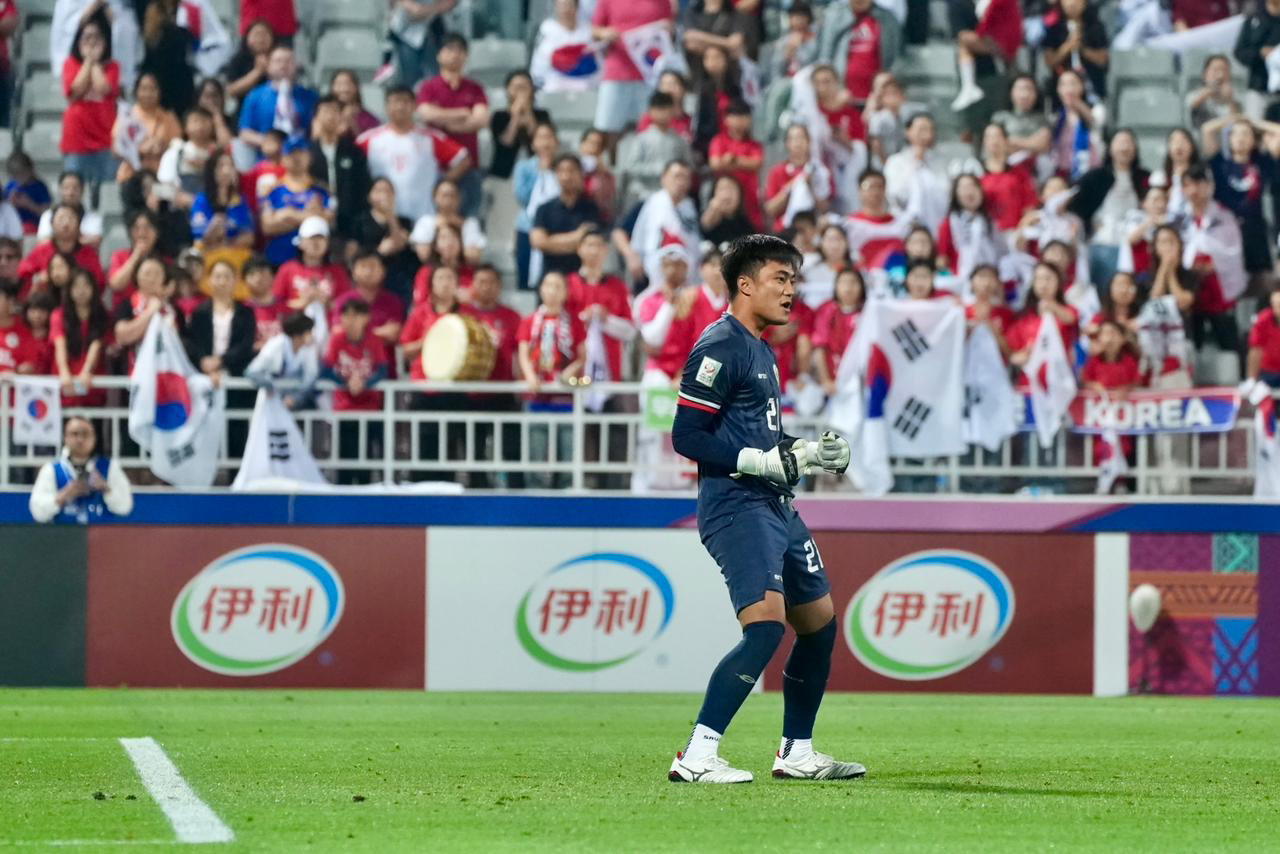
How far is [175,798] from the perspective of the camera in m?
7.44

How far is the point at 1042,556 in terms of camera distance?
15.1 meters

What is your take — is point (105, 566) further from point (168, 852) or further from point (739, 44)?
point (168, 852)

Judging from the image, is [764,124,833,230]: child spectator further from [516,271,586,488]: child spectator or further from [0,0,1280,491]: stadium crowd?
[516,271,586,488]: child spectator

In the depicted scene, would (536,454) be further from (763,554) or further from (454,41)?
(763,554)

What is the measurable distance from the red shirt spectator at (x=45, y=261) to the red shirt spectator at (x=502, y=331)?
9.33 ft

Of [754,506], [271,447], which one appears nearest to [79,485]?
[271,447]

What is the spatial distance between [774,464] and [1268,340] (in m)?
8.86

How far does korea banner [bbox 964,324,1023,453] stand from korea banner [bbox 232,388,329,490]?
4.72 meters

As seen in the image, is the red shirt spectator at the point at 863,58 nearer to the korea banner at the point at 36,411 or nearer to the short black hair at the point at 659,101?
the short black hair at the point at 659,101

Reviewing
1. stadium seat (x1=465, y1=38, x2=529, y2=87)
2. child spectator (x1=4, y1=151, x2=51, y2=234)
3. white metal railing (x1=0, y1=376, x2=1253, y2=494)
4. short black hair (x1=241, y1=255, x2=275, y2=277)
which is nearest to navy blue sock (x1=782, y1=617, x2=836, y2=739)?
white metal railing (x1=0, y1=376, x2=1253, y2=494)

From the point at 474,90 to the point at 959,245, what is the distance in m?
4.41

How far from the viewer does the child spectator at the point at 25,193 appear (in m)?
17.5

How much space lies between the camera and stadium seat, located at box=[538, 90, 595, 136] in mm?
19344

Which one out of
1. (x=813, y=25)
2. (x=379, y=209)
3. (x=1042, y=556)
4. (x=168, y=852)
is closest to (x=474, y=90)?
(x=379, y=209)
